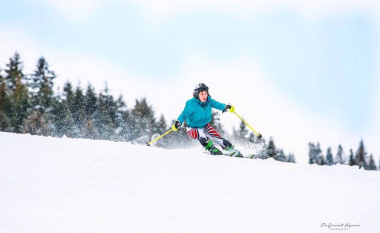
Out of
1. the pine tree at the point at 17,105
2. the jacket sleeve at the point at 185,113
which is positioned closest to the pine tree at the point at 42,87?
the pine tree at the point at 17,105

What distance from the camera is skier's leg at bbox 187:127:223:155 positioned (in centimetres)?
910

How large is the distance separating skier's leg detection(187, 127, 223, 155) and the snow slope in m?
1.25

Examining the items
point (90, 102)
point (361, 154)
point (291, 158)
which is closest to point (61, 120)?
point (90, 102)

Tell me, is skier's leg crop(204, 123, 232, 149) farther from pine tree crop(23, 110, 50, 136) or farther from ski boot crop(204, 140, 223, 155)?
pine tree crop(23, 110, 50, 136)

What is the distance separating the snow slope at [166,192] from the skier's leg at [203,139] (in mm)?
1249

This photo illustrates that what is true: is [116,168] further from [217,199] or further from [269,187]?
[269,187]

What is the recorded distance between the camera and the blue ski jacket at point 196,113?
953 cm

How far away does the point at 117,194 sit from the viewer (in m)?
5.66

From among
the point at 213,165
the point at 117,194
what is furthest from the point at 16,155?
the point at 213,165

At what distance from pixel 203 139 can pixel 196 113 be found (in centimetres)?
69

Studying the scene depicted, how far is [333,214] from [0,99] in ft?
125

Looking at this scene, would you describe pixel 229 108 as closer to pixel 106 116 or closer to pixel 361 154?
pixel 106 116

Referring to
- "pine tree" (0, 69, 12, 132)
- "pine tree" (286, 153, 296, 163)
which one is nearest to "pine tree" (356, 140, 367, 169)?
"pine tree" (286, 153, 296, 163)

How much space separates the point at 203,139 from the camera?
9305 millimetres
